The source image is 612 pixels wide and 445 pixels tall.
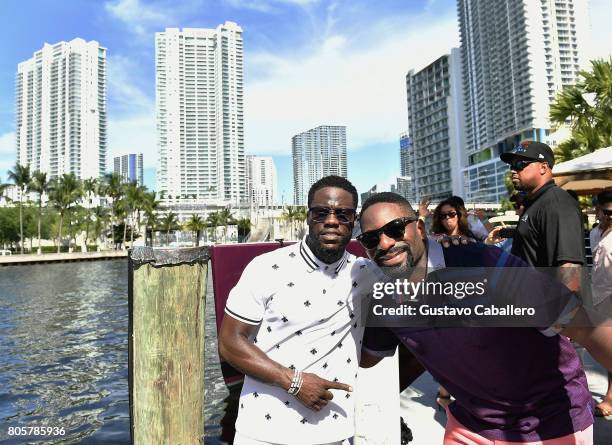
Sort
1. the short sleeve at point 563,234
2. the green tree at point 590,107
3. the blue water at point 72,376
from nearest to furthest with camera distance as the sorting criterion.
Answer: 1. the short sleeve at point 563,234
2. the blue water at point 72,376
3. the green tree at point 590,107

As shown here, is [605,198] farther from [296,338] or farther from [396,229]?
[296,338]

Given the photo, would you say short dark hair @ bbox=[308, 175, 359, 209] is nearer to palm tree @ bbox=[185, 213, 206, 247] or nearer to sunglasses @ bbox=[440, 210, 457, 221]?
sunglasses @ bbox=[440, 210, 457, 221]

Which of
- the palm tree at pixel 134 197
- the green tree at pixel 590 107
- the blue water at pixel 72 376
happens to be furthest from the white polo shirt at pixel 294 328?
the palm tree at pixel 134 197

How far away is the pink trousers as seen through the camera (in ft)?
5.89

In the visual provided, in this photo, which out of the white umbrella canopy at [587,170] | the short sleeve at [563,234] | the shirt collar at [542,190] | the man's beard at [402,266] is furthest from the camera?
the white umbrella canopy at [587,170]

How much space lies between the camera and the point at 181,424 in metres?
3.33

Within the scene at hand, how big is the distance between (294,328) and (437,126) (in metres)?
162

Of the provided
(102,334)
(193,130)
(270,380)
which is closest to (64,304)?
(102,334)

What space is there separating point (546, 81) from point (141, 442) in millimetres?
151972

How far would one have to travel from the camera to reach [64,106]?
176 meters

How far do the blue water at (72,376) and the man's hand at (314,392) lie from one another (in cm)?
449

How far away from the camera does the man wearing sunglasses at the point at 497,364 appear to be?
1755 millimetres

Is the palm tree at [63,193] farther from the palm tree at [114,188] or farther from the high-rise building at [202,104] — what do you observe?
the high-rise building at [202,104]

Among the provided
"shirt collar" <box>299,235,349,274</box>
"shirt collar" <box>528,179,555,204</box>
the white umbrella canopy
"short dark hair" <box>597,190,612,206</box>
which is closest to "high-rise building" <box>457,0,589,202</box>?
the white umbrella canopy
